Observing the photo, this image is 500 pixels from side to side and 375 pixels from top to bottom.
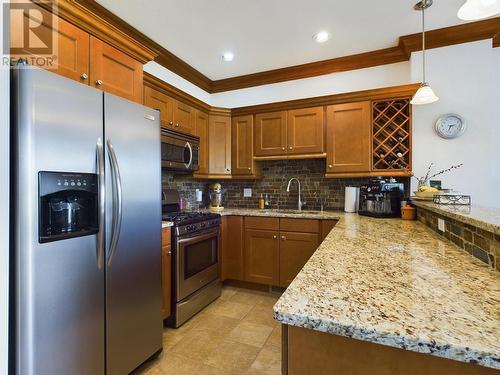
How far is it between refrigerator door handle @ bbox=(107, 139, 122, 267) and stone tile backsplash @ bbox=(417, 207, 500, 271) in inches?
69.1

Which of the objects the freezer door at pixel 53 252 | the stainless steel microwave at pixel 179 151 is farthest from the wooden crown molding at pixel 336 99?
the freezer door at pixel 53 252

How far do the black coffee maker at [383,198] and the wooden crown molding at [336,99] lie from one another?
0.90 metres

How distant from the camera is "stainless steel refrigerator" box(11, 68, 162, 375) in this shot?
1113mm

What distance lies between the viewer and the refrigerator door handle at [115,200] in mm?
1462

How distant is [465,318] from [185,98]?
2909 mm

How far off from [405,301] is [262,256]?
232cm

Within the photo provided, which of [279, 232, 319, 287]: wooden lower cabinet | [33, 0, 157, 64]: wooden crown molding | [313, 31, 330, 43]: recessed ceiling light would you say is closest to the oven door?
[279, 232, 319, 287]: wooden lower cabinet

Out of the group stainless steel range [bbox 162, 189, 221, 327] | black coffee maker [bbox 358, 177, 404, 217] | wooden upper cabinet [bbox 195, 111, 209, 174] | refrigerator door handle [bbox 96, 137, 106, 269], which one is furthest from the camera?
wooden upper cabinet [bbox 195, 111, 209, 174]

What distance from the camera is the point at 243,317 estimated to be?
95.8 inches

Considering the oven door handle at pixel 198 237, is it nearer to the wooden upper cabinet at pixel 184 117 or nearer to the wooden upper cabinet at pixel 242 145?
the wooden upper cabinet at pixel 242 145

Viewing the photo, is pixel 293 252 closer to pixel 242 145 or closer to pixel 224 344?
pixel 224 344

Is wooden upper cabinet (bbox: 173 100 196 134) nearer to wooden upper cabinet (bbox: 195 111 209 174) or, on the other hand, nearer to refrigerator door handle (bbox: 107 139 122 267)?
wooden upper cabinet (bbox: 195 111 209 174)

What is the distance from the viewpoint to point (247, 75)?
3.46 m

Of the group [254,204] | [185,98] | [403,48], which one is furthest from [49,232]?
[403,48]
